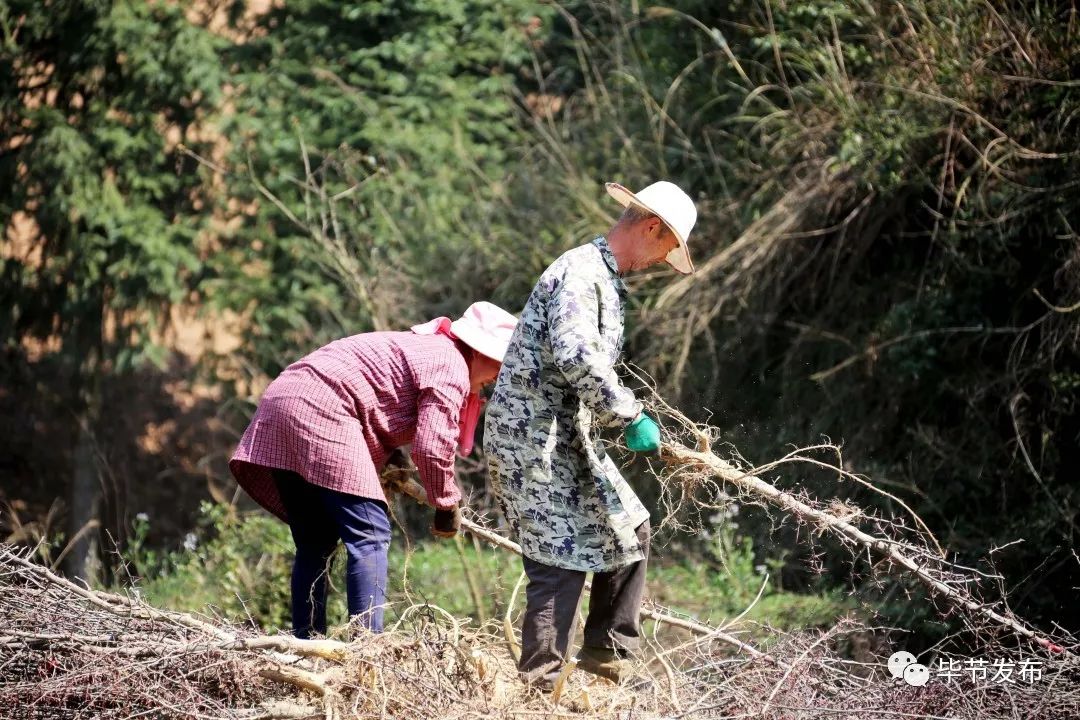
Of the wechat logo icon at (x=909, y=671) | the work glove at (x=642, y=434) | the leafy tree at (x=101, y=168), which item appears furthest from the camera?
the leafy tree at (x=101, y=168)

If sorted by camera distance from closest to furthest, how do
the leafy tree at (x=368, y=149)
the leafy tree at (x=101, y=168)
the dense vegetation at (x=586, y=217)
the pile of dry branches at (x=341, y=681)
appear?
the pile of dry branches at (x=341, y=681), the dense vegetation at (x=586, y=217), the leafy tree at (x=368, y=149), the leafy tree at (x=101, y=168)

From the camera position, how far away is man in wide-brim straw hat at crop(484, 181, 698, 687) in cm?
350

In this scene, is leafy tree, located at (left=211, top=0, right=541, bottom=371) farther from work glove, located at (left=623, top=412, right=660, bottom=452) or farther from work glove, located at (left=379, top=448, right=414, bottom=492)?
work glove, located at (left=623, top=412, right=660, bottom=452)

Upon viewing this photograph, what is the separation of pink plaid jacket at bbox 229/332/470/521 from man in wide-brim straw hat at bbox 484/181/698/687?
19cm

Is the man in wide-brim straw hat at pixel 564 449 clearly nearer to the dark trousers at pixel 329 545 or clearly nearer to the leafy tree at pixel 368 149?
the dark trousers at pixel 329 545

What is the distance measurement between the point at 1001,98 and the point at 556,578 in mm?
A: 3719

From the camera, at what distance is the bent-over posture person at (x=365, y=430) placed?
3.74m

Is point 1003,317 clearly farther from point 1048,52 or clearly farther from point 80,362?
point 80,362

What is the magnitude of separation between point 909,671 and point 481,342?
1.66 metres

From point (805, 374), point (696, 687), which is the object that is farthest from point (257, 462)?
point (805, 374)

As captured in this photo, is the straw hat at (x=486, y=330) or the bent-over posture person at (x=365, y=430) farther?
the straw hat at (x=486, y=330)

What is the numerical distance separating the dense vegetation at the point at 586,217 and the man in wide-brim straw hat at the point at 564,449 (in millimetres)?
882

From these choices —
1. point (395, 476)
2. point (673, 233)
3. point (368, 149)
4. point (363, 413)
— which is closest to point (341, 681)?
point (363, 413)

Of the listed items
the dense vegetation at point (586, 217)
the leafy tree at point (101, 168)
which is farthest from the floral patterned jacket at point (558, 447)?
the leafy tree at point (101, 168)
